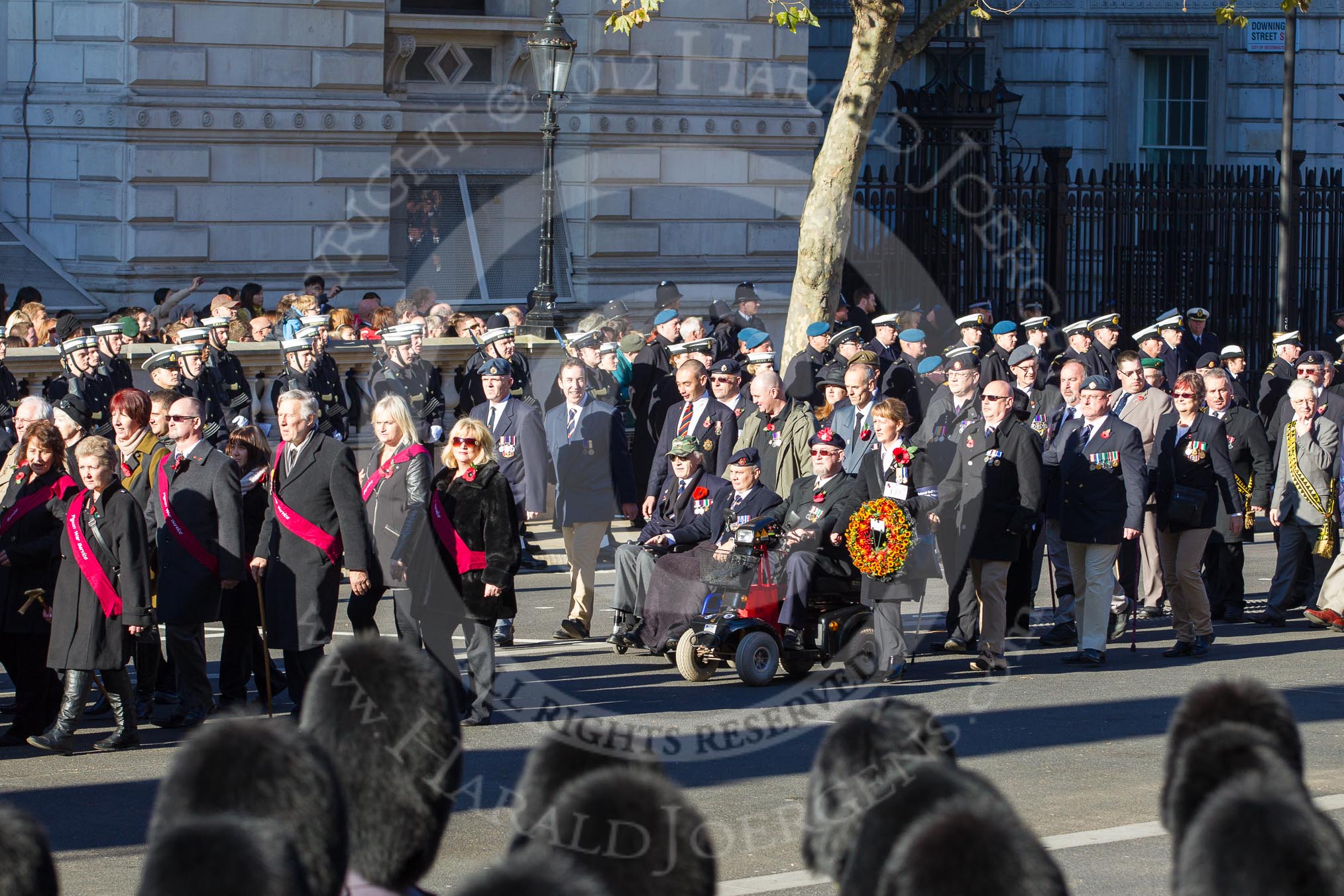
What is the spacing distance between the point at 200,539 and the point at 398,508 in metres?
1.05

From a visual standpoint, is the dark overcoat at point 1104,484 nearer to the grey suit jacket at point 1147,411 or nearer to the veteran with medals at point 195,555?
the grey suit jacket at point 1147,411

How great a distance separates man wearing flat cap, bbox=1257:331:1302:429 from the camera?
17.8 meters

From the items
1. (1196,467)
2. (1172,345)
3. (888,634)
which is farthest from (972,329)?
(888,634)

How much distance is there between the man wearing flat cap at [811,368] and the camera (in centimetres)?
1659

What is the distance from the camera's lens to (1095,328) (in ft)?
63.9

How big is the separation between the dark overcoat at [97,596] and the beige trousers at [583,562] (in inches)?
147

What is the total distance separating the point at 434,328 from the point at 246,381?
2.50 meters

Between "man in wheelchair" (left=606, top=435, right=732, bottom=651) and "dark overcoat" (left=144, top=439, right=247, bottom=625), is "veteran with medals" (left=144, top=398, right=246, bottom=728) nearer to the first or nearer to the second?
"dark overcoat" (left=144, top=439, right=247, bottom=625)

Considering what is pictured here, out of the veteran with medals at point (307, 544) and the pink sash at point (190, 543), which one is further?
the pink sash at point (190, 543)

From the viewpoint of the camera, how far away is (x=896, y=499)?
10859 mm

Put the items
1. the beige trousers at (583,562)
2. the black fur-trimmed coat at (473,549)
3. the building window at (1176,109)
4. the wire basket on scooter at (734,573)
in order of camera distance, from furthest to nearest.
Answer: the building window at (1176,109)
the beige trousers at (583,562)
the wire basket on scooter at (734,573)
the black fur-trimmed coat at (473,549)

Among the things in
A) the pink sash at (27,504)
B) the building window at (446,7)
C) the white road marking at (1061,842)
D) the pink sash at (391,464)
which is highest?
the building window at (446,7)

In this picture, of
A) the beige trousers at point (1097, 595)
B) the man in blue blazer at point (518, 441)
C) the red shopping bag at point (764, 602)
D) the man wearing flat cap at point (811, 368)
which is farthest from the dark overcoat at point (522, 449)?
the beige trousers at point (1097, 595)

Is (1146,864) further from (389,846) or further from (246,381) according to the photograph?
(246,381)
